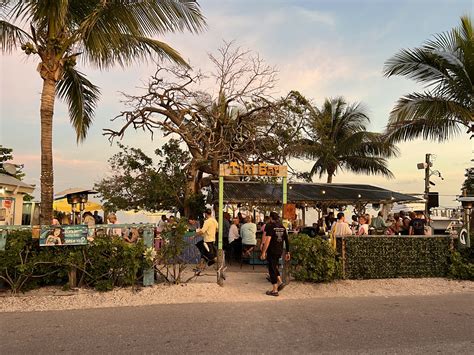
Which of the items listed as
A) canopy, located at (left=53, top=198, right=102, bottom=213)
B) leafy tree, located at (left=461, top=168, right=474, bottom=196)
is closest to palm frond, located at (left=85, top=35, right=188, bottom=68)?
canopy, located at (left=53, top=198, right=102, bottom=213)

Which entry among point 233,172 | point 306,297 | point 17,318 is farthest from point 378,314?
point 17,318

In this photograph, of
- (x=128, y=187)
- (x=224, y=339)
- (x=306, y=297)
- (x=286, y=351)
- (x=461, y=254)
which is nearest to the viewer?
(x=286, y=351)

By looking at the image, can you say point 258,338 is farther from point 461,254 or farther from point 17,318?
point 461,254

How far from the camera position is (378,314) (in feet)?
22.7

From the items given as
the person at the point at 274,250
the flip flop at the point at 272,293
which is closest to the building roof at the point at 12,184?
the person at the point at 274,250

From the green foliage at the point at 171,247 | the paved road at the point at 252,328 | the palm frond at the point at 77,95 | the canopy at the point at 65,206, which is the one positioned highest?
the palm frond at the point at 77,95

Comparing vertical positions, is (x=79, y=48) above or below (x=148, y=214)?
above

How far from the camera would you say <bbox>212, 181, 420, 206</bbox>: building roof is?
15.4 m

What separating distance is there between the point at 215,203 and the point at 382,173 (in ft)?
53.6

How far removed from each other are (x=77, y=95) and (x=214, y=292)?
20.4 ft

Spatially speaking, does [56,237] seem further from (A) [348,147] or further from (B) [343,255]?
(A) [348,147]

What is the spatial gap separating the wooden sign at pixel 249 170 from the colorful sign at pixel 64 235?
3082mm

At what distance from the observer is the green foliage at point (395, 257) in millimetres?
9703

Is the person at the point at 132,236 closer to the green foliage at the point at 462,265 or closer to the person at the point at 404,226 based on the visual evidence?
the green foliage at the point at 462,265
